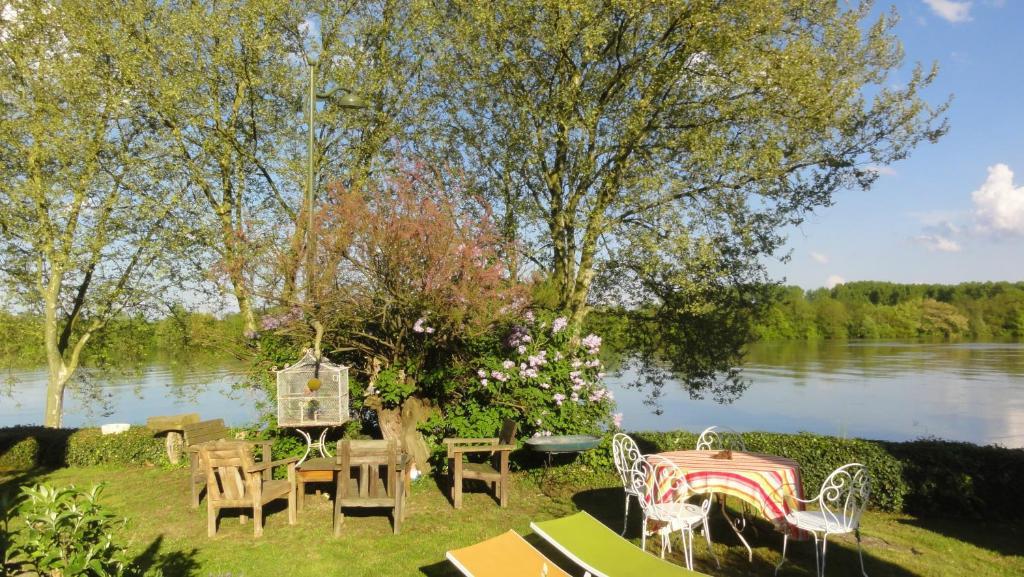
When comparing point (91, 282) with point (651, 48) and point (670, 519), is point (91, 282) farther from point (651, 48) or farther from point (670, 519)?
point (670, 519)

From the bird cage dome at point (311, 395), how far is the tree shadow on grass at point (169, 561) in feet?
6.55

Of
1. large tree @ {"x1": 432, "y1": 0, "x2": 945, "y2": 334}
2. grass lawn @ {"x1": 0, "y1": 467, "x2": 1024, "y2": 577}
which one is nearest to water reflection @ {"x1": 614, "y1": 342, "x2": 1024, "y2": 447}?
large tree @ {"x1": 432, "y1": 0, "x2": 945, "y2": 334}

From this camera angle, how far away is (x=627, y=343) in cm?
1212

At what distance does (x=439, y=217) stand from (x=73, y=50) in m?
8.43

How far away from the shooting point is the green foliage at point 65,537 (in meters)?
2.61

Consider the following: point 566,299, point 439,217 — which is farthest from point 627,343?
point 439,217

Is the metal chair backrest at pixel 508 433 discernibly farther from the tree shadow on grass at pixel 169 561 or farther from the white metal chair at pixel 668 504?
the tree shadow on grass at pixel 169 561

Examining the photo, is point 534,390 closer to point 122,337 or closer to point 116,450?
point 116,450

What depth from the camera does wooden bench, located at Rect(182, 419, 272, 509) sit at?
7.19m

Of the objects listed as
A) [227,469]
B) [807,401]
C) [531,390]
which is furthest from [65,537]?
[807,401]

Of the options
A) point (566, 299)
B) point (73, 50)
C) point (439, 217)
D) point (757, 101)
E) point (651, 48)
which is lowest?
point (566, 299)

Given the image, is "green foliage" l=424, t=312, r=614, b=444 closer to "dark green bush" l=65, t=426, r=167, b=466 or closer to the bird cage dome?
the bird cage dome

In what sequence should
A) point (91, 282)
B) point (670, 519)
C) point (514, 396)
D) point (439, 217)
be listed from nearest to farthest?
1. point (670, 519)
2. point (439, 217)
3. point (514, 396)
4. point (91, 282)

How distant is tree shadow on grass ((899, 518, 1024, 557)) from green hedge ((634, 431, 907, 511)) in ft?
1.21
